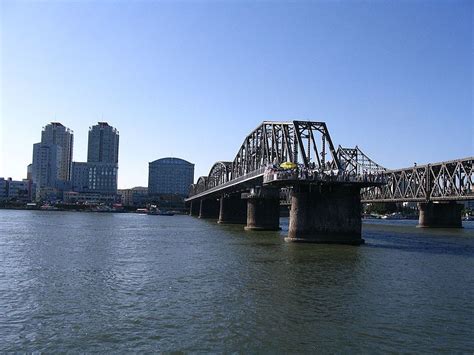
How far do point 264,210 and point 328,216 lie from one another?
34.1 metres

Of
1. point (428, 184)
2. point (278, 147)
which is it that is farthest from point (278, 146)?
point (428, 184)

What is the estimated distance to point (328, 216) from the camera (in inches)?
2352

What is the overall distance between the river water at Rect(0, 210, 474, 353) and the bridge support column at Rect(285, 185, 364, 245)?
1558cm

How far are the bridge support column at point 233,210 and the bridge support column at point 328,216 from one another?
66.7 metres

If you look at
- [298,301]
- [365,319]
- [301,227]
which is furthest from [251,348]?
[301,227]

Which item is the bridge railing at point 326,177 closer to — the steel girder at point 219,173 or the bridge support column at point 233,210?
the bridge support column at point 233,210

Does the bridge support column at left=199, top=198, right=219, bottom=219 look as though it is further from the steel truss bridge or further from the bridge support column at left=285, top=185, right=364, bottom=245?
the bridge support column at left=285, top=185, right=364, bottom=245

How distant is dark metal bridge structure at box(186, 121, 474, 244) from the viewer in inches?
2344

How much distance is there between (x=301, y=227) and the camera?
60156 mm

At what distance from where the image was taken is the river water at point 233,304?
18516 millimetres

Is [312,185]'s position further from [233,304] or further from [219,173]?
[219,173]

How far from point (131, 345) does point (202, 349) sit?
8.37 feet

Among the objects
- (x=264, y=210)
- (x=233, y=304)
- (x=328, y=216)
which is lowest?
(x=233, y=304)

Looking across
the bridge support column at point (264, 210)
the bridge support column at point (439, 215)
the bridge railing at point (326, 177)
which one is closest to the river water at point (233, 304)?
the bridge railing at point (326, 177)
